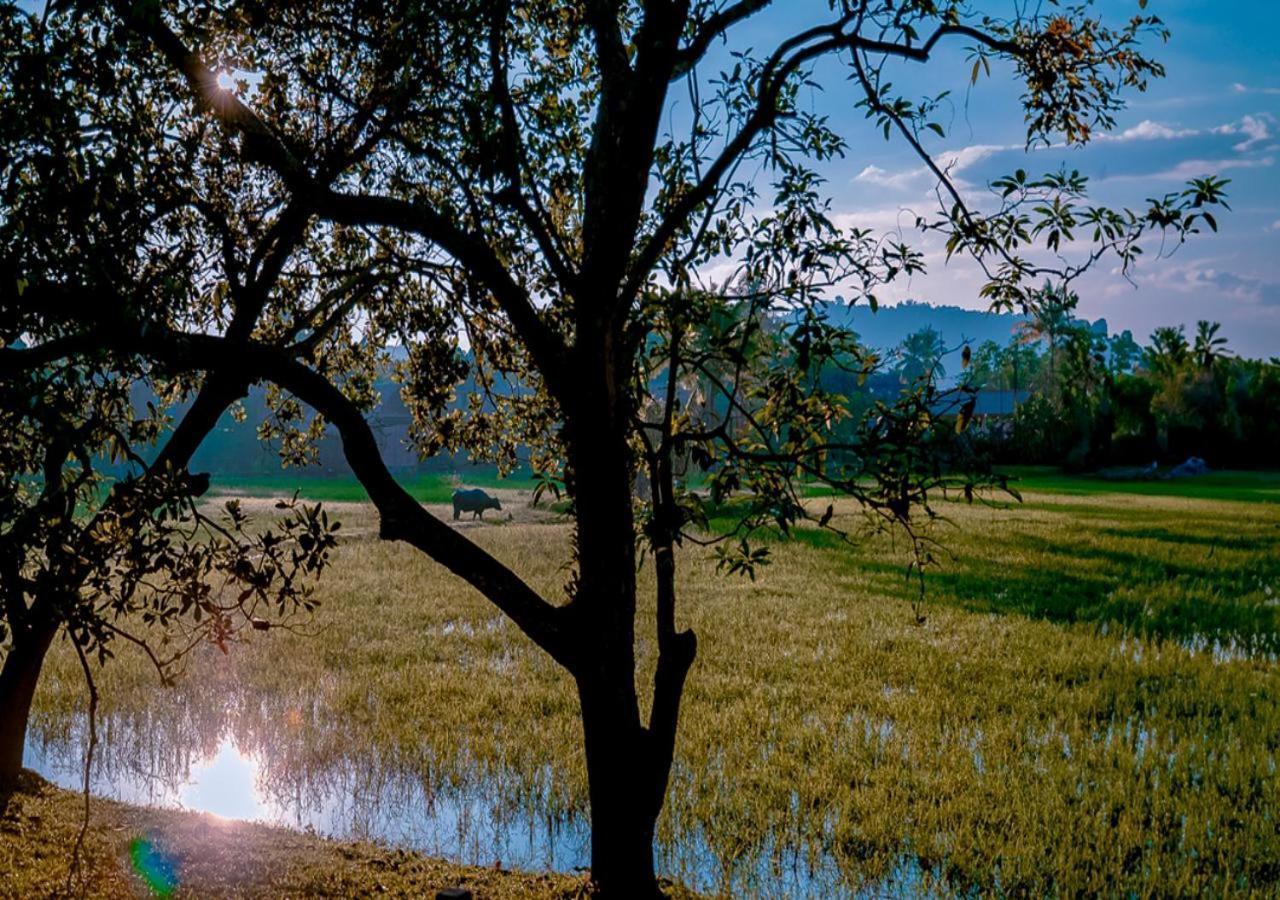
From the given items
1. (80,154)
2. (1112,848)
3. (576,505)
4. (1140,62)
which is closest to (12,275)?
(80,154)

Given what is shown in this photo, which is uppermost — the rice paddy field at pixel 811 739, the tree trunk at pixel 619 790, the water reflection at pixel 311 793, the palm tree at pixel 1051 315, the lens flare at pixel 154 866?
the palm tree at pixel 1051 315

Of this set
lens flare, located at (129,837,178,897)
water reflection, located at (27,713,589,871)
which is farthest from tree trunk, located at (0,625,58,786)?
lens flare, located at (129,837,178,897)

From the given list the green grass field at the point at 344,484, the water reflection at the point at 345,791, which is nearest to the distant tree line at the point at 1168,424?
the green grass field at the point at 344,484

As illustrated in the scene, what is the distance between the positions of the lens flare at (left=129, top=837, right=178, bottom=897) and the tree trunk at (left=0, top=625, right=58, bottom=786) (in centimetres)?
201

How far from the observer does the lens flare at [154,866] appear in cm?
602

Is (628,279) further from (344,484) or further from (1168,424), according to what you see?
(1168,424)

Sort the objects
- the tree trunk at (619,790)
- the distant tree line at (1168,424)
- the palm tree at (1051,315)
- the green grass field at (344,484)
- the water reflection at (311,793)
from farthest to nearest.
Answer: the distant tree line at (1168,424) → the green grass field at (344,484) → the water reflection at (311,793) → the tree trunk at (619,790) → the palm tree at (1051,315)

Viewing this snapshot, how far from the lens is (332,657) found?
567 inches

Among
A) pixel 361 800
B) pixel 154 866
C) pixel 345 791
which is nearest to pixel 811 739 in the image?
pixel 361 800

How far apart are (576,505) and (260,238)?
3.86 meters

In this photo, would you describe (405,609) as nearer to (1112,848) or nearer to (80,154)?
(1112,848)

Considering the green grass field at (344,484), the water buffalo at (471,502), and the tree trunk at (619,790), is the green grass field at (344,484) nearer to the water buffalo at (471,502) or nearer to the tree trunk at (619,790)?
the water buffalo at (471,502)

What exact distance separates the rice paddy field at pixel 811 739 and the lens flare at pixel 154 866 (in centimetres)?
176

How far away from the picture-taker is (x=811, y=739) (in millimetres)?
10117
